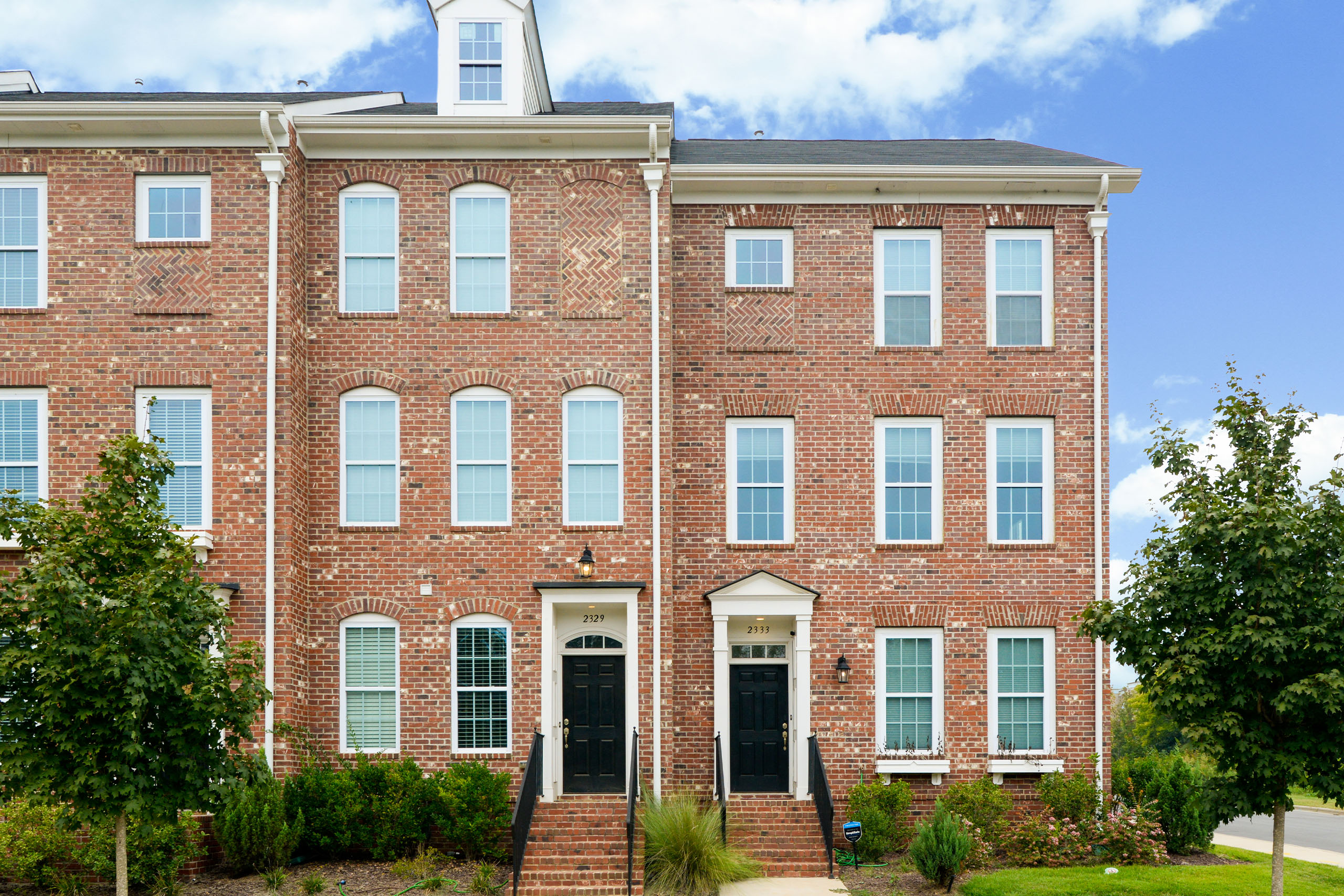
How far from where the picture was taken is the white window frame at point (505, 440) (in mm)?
15773

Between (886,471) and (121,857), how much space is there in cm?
1103

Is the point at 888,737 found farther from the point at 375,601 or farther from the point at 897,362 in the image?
the point at 375,601

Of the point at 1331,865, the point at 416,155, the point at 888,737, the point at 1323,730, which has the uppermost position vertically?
the point at 416,155

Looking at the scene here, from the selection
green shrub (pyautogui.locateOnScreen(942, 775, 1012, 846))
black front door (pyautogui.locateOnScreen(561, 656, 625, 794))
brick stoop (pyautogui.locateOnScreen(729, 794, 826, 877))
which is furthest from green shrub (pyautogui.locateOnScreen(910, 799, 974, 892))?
black front door (pyautogui.locateOnScreen(561, 656, 625, 794))

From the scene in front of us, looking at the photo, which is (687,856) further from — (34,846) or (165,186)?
(165,186)

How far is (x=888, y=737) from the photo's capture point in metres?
16.3

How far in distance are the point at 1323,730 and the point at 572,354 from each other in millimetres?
10084

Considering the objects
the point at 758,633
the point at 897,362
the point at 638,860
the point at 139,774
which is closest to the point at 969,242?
the point at 897,362

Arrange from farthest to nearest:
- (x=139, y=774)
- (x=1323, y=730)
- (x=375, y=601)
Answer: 1. (x=375, y=601)
2. (x=1323, y=730)
3. (x=139, y=774)

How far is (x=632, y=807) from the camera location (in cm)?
1321

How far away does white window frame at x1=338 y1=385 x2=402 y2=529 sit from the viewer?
1572cm

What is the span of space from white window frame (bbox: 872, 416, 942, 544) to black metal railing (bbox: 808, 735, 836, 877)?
326 cm

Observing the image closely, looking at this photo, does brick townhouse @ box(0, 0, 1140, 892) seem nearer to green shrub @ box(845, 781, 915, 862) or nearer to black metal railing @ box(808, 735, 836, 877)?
black metal railing @ box(808, 735, 836, 877)

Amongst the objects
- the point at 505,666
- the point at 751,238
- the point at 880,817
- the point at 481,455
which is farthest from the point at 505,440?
the point at 880,817
